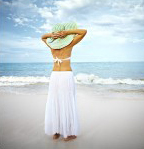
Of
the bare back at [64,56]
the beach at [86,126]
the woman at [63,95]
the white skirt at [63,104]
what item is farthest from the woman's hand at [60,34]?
the beach at [86,126]

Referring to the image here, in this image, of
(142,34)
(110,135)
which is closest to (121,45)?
(142,34)

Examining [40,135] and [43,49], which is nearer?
[40,135]

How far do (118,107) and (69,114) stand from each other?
2.32m

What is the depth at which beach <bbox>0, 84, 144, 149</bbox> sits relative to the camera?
106 inches

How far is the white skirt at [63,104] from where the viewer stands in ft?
8.50

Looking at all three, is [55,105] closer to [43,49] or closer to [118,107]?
[118,107]

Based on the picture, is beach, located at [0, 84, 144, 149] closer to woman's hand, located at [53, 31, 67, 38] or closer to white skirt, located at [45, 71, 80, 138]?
white skirt, located at [45, 71, 80, 138]

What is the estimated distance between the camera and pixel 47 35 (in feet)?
8.93

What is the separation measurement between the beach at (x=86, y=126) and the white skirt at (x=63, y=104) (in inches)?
9.8

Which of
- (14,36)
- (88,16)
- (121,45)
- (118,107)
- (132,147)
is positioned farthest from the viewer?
(121,45)

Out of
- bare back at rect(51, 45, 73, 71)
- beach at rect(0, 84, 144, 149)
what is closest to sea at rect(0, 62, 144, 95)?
beach at rect(0, 84, 144, 149)

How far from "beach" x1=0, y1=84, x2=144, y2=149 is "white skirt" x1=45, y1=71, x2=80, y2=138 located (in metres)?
0.25

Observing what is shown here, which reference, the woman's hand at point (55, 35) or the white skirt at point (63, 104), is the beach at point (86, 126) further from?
the woman's hand at point (55, 35)

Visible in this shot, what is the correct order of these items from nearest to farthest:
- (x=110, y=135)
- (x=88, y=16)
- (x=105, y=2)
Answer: (x=110, y=135)
(x=105, y=2)
(x=88, y=16)
